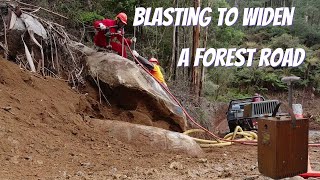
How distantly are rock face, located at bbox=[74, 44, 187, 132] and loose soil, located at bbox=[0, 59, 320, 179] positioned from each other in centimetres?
51

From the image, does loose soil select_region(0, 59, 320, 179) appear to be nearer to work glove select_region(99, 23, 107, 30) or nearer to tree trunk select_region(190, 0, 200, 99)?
work glove select_region(99, 23, 107, 30)

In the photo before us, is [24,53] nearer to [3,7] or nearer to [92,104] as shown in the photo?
[3,7]

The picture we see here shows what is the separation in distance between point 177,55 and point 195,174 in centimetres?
1060

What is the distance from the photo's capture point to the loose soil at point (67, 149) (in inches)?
172

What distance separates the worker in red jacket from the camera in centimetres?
832

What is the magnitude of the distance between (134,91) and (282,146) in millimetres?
3944

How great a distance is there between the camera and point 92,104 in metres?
6.85

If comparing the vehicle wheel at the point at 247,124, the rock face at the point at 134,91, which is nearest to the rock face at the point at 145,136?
the rock face at the point at 134,91

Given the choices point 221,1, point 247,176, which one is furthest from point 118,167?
point 221,1

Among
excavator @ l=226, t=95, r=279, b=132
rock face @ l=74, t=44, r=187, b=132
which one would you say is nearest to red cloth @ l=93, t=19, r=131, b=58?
rock face @ l=74, t=44, r=187, b=132

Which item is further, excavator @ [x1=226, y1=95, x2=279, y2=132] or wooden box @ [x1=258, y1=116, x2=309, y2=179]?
excavator @ [x1=226, y1=95, x2=279, y2=132]

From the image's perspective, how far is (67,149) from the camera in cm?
497

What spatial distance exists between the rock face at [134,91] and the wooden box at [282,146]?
12.2ft

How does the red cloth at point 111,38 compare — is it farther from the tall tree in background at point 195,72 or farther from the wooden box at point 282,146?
the wooden box at point 282,146
